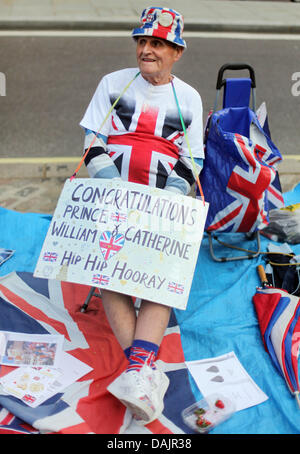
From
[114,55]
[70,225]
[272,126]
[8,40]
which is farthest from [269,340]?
[8,40]

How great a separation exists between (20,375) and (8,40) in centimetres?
676

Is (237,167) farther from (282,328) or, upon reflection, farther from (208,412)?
(208,412)

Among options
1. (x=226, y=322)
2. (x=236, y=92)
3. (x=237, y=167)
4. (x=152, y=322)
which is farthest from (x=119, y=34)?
(x=152, y=322)

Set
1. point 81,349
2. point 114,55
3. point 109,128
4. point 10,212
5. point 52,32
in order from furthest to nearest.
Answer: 1. point 52,32
2. point 114,55
3. point 10,212
4. point 109,128
5. point 81,349

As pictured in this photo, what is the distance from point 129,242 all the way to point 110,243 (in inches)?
3.6

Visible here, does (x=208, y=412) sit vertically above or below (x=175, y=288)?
below

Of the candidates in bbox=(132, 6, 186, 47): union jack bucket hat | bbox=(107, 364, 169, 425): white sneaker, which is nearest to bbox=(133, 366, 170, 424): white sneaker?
bbox=(107, 364, 169, 425): white sneaker

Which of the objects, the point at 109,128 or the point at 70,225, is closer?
the point at 70,225

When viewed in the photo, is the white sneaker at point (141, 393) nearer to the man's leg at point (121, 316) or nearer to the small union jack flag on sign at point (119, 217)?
the man's leg at point (121, 316)

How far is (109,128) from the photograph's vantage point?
9.29 ft

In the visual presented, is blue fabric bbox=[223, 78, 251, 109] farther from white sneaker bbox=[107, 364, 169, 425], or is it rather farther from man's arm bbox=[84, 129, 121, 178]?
white sneaker bbox=[107, 364, 169, 425]

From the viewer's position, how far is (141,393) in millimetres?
2010

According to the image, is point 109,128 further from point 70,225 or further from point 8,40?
point 8,40

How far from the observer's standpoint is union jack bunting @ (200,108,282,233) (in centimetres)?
299
